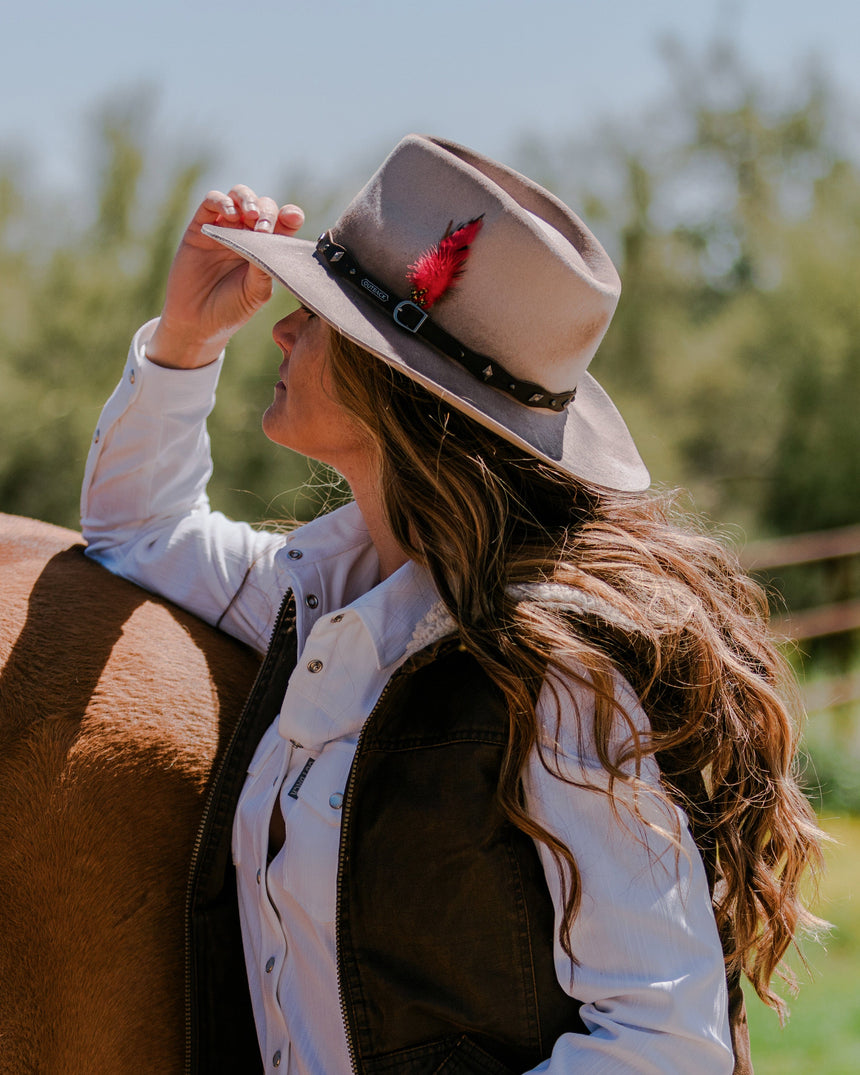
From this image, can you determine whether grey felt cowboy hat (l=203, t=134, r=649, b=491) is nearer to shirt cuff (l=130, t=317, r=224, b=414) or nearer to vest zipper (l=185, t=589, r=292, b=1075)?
shirt cuff (l=130, t=317, r=224, b=414)

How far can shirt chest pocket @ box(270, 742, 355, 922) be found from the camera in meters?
1.18

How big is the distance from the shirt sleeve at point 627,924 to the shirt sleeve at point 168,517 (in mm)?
614

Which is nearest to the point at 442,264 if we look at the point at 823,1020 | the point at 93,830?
the point at 93,830

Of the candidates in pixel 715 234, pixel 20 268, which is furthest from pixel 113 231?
pixel 715 234

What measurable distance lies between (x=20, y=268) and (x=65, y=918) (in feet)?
21.1

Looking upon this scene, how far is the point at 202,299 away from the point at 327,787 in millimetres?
813

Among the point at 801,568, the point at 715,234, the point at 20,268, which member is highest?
the point at 715,234

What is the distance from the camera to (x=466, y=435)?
4.24 ft

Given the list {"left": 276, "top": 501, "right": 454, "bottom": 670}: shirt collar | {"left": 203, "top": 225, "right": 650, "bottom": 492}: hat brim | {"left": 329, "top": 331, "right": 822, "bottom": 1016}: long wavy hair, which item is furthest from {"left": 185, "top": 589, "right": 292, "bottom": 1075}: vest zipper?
{"left": 203, "top": 225, "right": 650, "bottom": 492}: hat brim

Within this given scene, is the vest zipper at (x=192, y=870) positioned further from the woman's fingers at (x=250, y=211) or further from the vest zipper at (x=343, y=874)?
the woman's fingers at (x=250, y=211)

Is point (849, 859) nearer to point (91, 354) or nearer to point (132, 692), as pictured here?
point (132, 692)

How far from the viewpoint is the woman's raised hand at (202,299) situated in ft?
5.08

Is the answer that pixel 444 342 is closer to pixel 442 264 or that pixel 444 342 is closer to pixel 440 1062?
pixel 442 264

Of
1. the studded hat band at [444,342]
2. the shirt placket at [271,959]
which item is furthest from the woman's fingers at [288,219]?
the shirt placket at [271,959]
